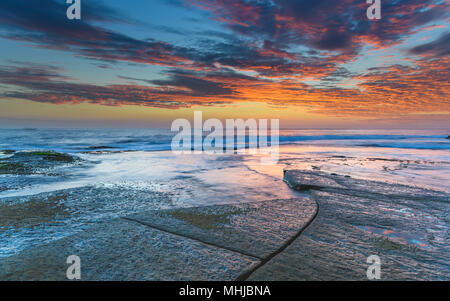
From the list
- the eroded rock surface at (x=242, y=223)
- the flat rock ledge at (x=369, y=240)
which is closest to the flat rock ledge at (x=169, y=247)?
the eroded rock surface at (x=242, y=223)

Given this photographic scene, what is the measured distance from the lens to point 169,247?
204 centimetres

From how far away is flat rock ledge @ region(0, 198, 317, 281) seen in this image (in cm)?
167

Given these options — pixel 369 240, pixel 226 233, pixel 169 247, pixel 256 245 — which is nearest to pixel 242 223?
pixel 226 233

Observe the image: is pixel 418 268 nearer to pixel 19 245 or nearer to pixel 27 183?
pixel 19 245

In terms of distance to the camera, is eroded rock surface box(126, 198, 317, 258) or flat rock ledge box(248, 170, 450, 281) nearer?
flat rock ledge box(248, 170, 450, 281)

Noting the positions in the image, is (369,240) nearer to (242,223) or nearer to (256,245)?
(256,245)

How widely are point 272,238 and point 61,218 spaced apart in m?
2.50

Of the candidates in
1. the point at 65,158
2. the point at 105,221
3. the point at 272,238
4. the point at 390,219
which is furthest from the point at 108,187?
the point at 65,158

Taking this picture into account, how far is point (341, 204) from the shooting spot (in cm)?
340

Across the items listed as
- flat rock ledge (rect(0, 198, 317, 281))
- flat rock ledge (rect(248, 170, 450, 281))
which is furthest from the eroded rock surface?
flat rock ledge (rect(248, 170, 450, 281))

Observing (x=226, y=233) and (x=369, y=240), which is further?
(x=226, y=233)

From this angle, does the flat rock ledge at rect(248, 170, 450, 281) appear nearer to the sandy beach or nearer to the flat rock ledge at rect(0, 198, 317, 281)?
the sandy beach

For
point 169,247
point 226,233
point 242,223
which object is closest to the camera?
point 169,247

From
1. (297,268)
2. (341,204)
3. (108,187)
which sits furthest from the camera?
(108,187)
